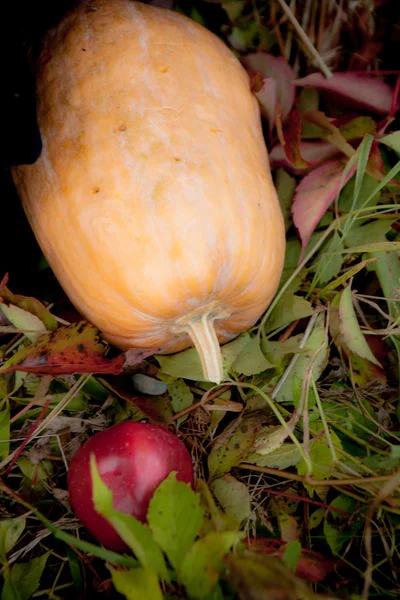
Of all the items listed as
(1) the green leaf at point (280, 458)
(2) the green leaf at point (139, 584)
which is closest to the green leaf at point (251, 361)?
(1) the green leaf at point (280, 458)

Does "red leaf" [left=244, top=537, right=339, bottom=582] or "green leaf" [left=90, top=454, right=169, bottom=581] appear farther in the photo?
"red leaf" [left=244, top=537, right=339, bottom=582]

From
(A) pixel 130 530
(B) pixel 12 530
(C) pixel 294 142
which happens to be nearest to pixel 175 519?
(A) pixel 130 530

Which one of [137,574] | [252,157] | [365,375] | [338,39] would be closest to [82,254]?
[252,157]

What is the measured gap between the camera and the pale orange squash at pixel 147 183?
70 cm

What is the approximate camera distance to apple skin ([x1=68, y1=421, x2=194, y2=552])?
681 mm

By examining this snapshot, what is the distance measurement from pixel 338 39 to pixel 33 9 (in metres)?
0.61

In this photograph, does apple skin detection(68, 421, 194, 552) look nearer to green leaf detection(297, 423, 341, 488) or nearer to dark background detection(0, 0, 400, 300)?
green leaf detection(297, 423, 341, 488)

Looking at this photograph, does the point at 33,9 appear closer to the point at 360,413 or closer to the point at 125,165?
the point at 125,165

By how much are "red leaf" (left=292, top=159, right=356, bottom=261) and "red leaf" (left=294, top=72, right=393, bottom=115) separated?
13 centimetres

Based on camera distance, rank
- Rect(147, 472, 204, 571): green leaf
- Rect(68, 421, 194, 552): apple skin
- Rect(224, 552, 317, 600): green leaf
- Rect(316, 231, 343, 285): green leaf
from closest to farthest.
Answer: Rect(224, 552, 317, 600): green leaf → Rect(147, 472, 204, 571): green leaf → Rect(68, 421, 194, 552): apple skin → Rect(316, 231, 343, 285): green leaf

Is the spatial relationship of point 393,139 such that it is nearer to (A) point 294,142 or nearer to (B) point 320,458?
(A) point 294,142

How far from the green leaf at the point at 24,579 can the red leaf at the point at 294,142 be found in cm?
72

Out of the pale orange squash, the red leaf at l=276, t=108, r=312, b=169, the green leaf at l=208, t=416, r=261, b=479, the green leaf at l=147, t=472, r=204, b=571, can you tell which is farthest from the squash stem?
the red leaf at l=276, t=108, r=312, b=169

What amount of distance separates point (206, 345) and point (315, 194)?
34cm
